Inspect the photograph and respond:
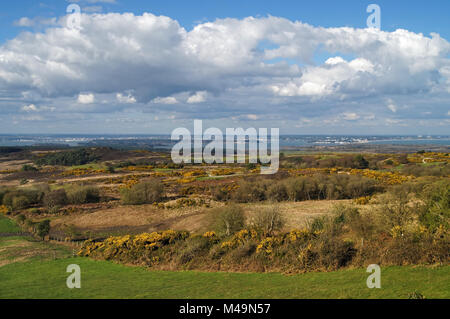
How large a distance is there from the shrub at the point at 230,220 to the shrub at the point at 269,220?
1.17 m

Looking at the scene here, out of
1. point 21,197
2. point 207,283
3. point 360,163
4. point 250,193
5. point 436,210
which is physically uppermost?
point 436,210

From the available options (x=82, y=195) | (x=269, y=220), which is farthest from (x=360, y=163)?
(x=82, y=195)

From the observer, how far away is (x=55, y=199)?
45.4 meters

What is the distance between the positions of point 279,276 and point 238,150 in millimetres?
121784

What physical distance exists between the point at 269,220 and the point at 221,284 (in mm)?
10114

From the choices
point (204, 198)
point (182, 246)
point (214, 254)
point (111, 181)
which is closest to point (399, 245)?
point (214, 254)

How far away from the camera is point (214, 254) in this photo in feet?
59.2

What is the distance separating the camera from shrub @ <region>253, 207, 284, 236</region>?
23812 millimetres

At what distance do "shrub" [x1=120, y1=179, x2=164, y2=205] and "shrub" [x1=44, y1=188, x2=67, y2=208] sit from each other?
8.51 meters

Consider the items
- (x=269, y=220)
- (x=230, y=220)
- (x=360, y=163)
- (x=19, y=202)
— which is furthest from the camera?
(x=360, y=163)

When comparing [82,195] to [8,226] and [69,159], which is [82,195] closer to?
[8,226]

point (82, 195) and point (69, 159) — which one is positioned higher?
point (69, 159)

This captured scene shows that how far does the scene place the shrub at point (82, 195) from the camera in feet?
157
